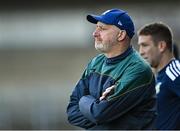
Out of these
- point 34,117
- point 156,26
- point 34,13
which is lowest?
point 34,117

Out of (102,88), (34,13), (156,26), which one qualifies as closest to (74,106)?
(102,88)

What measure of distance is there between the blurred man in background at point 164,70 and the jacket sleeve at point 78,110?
3.21 ft

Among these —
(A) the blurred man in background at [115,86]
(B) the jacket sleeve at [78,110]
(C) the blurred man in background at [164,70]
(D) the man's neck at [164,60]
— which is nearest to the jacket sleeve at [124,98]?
(A) the blurred man in background at [115,86]

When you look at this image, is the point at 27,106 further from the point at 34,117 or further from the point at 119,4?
the point at 119,4

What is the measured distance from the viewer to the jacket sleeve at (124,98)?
16.1ft

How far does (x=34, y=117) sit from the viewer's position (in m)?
15.4

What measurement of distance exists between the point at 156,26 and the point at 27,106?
9.80 meters

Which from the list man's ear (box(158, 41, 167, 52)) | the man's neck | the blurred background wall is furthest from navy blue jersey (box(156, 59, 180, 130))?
the blurred background wall

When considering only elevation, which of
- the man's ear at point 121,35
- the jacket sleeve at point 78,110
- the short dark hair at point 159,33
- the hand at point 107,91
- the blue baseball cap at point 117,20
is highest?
the blue baseball cap at point 117,20

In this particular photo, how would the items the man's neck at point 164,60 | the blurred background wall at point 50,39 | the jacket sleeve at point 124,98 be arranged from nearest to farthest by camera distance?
the jacket sleeve at point 124,98
the man's neck at point 164,60
the blurred background wall at point 50,39

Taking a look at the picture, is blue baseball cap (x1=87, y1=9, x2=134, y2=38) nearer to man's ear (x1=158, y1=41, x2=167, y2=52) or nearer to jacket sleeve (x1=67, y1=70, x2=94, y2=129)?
jacket sleeve (x1=67, y1=70, x2=94, y2=129)

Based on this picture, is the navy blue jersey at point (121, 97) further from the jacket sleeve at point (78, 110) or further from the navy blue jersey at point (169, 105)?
the navy blue jersey at point (169, 105)

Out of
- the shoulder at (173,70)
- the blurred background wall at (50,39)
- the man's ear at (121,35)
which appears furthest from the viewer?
the blurred background wall at (50,39)

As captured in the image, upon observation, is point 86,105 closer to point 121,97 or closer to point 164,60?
point 121,97
